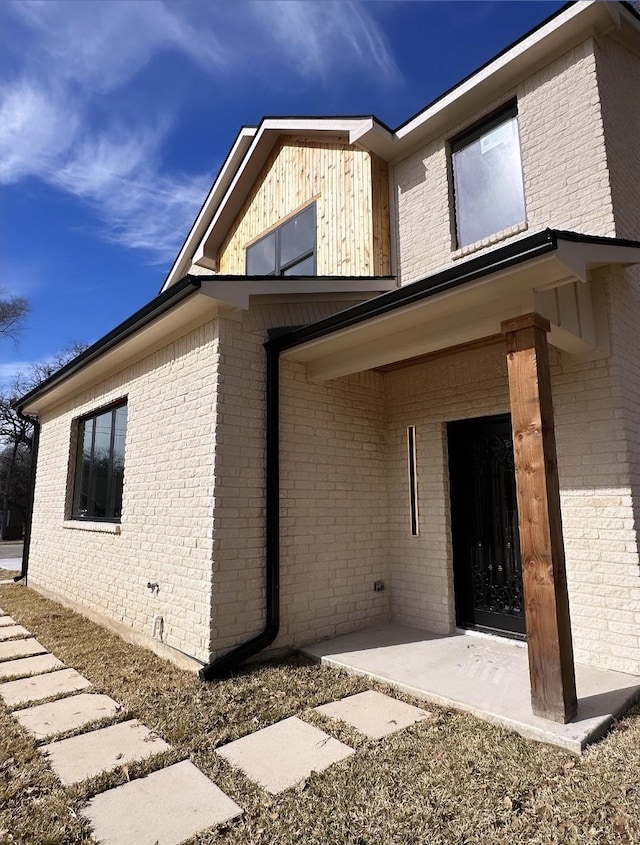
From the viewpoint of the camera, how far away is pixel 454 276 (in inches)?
139

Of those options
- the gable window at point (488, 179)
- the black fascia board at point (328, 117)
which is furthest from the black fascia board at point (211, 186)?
the gable window at point (488, 179)

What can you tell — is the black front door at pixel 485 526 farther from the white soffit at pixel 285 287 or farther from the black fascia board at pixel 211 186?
the black fascia board at pixel 211 186

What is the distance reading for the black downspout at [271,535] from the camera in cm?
428

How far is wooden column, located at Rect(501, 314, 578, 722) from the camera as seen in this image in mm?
3152

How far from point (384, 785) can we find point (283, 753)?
674 mm

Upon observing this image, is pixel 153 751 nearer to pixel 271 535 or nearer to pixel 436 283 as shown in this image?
pixel 271 535

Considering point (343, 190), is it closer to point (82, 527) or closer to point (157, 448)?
point (157, 448)

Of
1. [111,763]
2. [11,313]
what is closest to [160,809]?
[111,763]

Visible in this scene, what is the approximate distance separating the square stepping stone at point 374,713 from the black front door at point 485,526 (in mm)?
1913

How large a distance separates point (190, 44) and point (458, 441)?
16.9 ft

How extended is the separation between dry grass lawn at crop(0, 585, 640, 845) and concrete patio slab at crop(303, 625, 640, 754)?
104mm

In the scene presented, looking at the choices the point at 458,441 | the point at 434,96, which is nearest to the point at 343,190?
the point at 434,96

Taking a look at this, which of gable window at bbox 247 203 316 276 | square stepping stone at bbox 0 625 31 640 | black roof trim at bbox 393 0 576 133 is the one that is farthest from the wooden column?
square stepping stone at bbox 0 625 31 640

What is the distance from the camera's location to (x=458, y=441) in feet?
18.9
